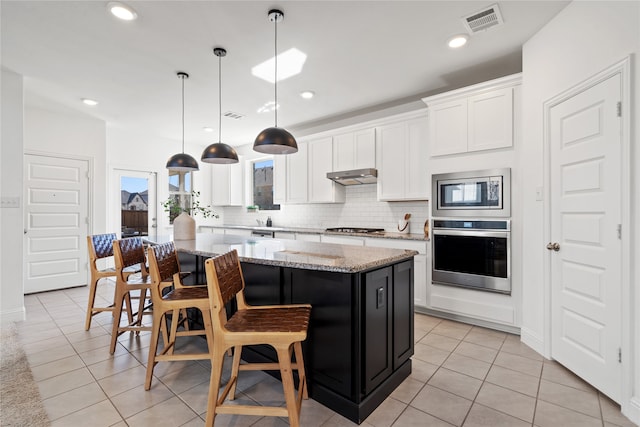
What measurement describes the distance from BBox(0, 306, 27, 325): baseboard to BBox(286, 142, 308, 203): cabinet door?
147 inches

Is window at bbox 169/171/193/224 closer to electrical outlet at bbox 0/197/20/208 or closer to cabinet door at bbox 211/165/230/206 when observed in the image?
cabinet door at bbox 211/165/230/206

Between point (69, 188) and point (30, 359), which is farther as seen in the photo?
point (69, 188)

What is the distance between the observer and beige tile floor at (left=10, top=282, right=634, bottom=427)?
70.8 inches

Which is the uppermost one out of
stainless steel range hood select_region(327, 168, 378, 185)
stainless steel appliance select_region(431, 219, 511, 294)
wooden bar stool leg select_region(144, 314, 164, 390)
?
stainless steel range hood select_region(327, 168, 378, 185)

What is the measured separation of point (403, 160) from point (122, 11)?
10.5 feet

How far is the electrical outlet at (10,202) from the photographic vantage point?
135 inches

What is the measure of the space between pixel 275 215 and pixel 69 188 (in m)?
3.41

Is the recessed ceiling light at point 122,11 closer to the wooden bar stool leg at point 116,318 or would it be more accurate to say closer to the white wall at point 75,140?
the wooden bar stool leg at point 116,318

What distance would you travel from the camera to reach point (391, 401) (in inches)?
77.7

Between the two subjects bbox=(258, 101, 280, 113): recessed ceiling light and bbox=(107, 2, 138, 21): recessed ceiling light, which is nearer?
bbox=(107, 2, 138, 21): recessed ceiling light

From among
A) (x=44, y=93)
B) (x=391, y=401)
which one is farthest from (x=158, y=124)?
(x=391, y=401)

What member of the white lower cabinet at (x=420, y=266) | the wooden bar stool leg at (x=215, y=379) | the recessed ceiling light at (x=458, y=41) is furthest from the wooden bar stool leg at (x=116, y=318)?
the recessed ceiling light at (x=458, y=41)

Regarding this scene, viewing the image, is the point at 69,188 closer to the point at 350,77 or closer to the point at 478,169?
the point at 350,77

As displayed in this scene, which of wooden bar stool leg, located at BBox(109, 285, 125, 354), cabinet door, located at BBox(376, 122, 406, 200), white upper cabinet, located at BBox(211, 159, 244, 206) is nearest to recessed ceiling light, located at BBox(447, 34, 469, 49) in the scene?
cabinet door, located at BBox(376, 122, 406, 200)
